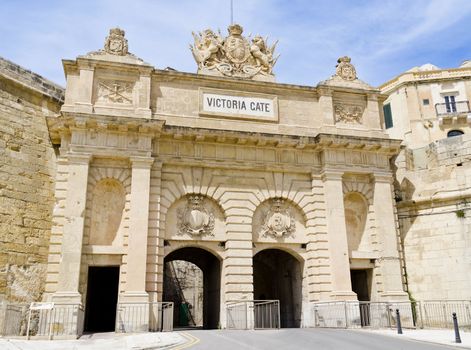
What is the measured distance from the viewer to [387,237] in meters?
20.4

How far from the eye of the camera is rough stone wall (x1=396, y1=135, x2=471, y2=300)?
20.2 metres

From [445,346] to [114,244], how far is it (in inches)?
451

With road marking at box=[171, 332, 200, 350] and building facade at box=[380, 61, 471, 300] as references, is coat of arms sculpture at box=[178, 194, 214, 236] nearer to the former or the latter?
road marking at box=[171, 332, 200, 350]

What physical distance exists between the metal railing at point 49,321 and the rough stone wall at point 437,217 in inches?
537

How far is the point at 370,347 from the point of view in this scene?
11.3 m

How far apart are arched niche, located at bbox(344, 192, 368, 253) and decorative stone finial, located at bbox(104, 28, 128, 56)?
11279mm

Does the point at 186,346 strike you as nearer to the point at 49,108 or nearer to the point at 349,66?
the point at 49,108

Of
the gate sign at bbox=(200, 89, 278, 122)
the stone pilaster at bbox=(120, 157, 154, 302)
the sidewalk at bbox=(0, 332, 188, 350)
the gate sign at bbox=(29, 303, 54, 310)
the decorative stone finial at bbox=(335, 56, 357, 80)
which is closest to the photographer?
the sidewalk at bbox=(0, 332, 188, 350)

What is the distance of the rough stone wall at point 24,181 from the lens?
56.2 ft

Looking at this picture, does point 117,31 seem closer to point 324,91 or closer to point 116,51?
point 116,51

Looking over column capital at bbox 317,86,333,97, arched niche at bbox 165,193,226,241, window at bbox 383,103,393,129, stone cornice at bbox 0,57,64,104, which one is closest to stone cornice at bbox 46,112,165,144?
stone cornice at bbox 0,57,64,104

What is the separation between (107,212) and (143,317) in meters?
4.23

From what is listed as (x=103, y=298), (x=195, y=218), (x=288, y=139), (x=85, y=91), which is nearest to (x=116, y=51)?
(x=85, y=91)

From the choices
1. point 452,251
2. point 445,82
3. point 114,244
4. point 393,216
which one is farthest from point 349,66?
point 445,82
